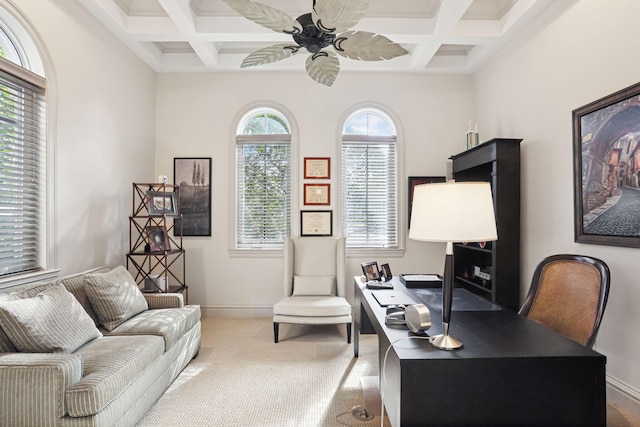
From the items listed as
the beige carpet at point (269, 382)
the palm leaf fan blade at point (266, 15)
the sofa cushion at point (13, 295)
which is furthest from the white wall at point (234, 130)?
the palm leaf fan blade at point (266, 15)

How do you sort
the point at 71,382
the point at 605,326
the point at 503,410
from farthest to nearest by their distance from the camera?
1. the point at 605,326
2. the point at 71,382
3. the point at 503,410

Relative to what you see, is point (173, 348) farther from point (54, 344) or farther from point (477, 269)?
point (477, 269)

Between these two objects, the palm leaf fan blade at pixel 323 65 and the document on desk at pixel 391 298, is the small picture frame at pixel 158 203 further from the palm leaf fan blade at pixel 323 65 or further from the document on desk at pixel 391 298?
the document on desk at pixel 391 298

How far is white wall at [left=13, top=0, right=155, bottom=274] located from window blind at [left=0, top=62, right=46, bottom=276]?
122 millimetres

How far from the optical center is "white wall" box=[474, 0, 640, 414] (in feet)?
7.32

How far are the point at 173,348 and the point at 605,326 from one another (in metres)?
3.07

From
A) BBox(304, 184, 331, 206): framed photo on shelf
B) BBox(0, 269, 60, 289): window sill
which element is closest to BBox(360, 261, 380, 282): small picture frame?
BBox(304, 184, 331, 206): framed photo on shelf

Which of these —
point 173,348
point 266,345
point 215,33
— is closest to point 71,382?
point 173,348

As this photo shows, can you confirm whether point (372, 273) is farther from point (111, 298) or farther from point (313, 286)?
point (111, 298)

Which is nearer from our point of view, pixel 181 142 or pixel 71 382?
pixel 71 382

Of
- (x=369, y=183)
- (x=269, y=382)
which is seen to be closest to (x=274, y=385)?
(x=269, y=382)

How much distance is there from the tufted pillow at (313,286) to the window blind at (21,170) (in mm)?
2305

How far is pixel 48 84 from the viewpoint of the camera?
2693 mm

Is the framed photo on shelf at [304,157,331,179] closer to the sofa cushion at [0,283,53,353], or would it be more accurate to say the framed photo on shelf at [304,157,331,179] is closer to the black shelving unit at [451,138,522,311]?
the black shelving unit at [451,138,522,311]
